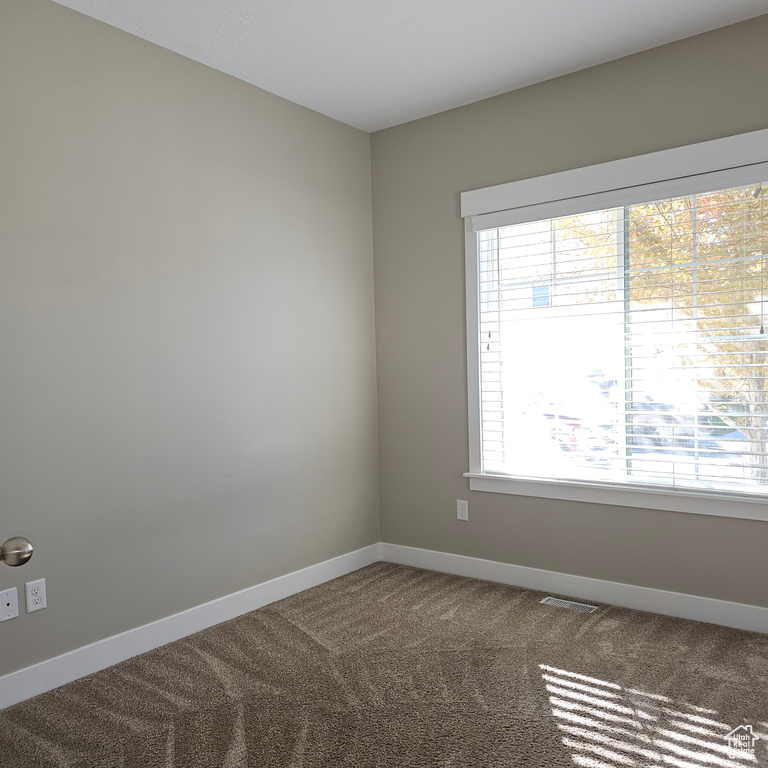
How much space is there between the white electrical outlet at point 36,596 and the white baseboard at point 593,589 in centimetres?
207

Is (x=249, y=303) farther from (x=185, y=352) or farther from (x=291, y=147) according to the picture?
(x=291, y=147)

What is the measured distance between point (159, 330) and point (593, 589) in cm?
Result: 242

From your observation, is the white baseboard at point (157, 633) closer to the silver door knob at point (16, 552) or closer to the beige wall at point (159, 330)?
the beige wall at point (159, 330)

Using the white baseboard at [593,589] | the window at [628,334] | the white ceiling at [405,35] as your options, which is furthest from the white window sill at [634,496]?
the white ceiling at [405,35]

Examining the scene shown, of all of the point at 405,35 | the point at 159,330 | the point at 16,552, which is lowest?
the point at 16,552

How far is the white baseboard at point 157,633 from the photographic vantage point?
244 cm

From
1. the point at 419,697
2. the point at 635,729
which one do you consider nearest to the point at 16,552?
the point at 419,697

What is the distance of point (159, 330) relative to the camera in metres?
2.91

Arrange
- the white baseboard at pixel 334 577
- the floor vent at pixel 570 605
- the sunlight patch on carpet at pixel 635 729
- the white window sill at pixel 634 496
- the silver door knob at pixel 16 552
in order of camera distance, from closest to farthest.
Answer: the silver door knob at pixel 16 552
the sunlight patch on carpet at pixel 635 729
the white baseboard at pixel 334 577
the white window sill at pixel 634 496
the floor vent at pixel 570 605

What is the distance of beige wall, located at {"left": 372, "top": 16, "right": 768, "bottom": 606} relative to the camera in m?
2.90

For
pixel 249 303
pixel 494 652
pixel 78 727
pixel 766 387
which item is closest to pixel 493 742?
pixel 494 652

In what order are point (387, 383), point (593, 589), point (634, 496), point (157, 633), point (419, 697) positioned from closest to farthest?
point (419, 697)
point (157, 633)
point (634, 496)
point (593, 589)
point (387, 383)

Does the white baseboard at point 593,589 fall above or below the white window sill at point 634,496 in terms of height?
below

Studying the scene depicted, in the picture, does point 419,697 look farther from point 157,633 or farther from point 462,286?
point 462,286
